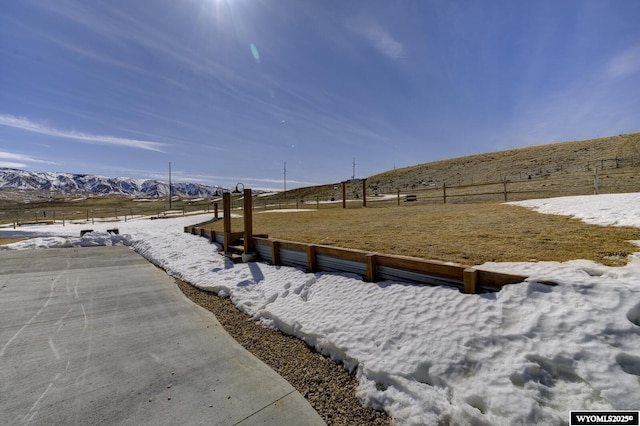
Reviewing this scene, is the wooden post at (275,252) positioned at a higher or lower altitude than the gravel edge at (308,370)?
higher

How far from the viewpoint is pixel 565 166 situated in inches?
1304

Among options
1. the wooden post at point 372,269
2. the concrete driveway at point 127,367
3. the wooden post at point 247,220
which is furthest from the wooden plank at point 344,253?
the wooden post at point 247,220

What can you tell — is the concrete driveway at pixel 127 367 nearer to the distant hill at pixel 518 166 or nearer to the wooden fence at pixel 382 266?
the wooden fence at pixel 382 266

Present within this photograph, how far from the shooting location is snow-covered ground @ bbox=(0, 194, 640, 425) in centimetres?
223

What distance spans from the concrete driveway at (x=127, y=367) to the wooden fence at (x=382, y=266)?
2060 millimetres

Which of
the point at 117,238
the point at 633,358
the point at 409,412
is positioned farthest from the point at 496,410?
the point at 117,238

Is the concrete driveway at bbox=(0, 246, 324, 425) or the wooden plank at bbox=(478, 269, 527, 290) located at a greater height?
the wooden plank at bbox=(478, 269, 527, 290)

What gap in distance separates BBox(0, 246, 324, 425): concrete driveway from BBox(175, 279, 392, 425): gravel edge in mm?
135

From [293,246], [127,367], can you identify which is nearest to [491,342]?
[127,367]

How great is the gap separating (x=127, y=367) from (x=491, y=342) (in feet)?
12.8

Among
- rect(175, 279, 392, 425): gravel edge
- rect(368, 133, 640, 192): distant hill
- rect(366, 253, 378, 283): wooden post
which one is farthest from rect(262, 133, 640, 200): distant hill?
rect(175, 279, 392, 425): gravel edge

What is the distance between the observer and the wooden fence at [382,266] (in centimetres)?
342

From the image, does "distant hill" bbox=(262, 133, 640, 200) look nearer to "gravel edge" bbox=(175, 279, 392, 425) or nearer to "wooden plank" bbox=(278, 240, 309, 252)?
"wooden plank" bbox=(278, 240, 309, 252)

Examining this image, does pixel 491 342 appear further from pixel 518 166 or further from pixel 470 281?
pixel 518 166
